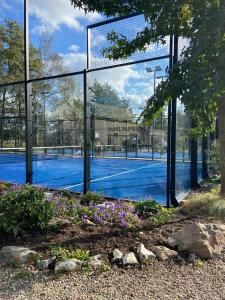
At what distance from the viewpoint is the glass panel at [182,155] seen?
5.71 m

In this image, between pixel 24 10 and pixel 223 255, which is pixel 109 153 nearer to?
pixel 24 10

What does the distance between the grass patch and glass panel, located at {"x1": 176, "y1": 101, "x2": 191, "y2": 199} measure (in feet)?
2.76

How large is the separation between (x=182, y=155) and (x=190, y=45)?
2793 mm

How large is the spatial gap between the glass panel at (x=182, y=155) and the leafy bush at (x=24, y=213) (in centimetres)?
267

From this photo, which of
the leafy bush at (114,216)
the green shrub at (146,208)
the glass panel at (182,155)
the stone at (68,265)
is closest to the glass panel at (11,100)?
the glass panel at (182,155)

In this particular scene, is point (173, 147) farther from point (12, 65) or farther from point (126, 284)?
point (12, 65)

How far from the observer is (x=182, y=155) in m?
6.21

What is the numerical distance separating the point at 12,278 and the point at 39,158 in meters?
13.0

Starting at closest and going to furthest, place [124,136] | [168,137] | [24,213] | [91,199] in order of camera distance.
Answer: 1. [24,213]
2. [91,199]
3. [168,137]
4. [124,136]

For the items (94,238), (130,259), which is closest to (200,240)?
(130,259)

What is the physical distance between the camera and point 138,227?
3.90 metres

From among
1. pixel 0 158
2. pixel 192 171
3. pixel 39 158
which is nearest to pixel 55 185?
pixel 192 171

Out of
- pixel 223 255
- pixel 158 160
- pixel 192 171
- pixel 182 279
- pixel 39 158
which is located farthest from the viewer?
pixel 39 158

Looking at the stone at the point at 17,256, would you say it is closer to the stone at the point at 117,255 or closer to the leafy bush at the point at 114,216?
the stone at the point at 117,255
